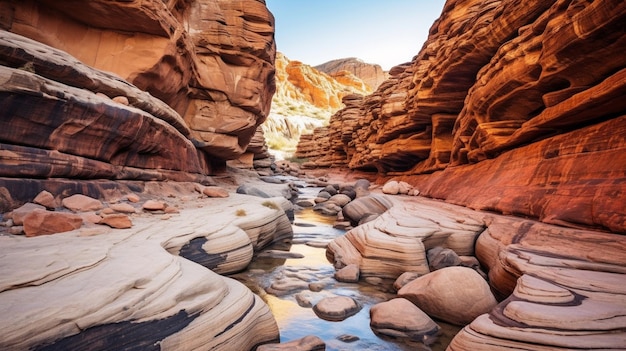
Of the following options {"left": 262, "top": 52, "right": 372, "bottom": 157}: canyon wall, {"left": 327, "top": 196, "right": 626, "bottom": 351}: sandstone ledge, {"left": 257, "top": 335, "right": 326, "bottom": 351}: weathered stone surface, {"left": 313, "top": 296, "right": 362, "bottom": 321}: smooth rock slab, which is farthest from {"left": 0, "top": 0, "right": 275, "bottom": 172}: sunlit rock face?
{"left": 262, "top": 52, "right": 372, "bottom": 157}: canyon wall

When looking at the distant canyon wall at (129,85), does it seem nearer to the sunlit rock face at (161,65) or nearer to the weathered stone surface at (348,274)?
the sunlit rock face at (161,65)

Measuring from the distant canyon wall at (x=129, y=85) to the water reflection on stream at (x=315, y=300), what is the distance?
3.82 metres

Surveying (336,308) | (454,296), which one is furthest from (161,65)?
(454,296)

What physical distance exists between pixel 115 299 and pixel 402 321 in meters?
3.00

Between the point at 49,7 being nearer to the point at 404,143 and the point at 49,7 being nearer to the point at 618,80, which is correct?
the point at 618,80

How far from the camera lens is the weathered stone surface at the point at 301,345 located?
2902 millimetres

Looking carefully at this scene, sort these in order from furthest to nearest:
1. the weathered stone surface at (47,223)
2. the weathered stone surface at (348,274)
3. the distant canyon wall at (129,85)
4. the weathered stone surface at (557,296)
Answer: the weathered stone surface at (348,274)
the distant canyon wall at (129,85)
the weathered stone surface at (47,223)
the weathered stone surface at (557,296)

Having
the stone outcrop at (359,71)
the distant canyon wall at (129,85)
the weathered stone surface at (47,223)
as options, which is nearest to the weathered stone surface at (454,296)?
the weathered stone surface at (47,223)

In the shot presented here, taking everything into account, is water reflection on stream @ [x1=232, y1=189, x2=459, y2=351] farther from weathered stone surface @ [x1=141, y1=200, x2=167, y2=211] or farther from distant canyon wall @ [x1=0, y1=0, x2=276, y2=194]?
distant canyon wall @ [x1=0, y1=0, x2=276, y2=194]

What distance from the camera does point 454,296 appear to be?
384cm

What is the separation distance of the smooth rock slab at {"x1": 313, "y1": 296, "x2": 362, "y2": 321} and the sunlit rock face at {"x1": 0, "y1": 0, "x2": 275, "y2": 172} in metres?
5.06

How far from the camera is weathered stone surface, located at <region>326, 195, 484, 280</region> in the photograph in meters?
5.29

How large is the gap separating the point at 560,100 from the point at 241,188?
10865 mm

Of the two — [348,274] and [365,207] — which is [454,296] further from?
[365,207]
